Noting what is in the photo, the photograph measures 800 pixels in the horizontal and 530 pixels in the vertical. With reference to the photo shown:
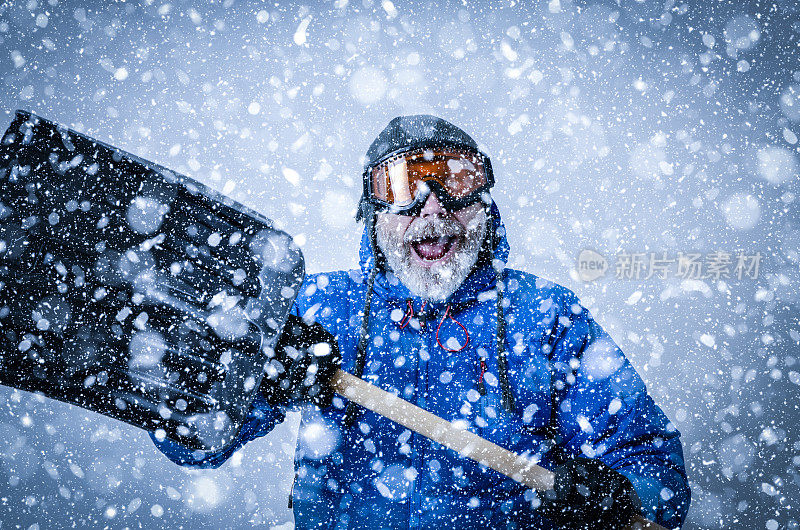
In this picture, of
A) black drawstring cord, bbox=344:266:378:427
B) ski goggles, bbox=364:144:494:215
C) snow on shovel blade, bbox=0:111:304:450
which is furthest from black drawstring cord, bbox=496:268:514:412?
snow on shovel blade, bbox=0:111:304:450

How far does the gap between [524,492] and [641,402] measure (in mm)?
564

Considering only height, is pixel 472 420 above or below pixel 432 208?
below

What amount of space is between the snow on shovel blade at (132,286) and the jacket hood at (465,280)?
2.06 feet

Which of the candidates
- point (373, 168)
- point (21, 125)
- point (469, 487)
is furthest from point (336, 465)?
point (21, 125)

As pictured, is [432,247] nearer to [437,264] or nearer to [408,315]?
[437,264]

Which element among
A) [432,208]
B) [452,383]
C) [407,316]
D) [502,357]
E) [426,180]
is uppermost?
[426,180]

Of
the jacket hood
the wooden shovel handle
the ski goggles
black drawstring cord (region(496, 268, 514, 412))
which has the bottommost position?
the wooden shovel handle

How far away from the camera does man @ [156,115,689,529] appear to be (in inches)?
63.8

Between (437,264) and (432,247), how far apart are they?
115 millimetres

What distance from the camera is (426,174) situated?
210 cm

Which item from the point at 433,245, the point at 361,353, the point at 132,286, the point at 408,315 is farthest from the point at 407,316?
the point at 132,286

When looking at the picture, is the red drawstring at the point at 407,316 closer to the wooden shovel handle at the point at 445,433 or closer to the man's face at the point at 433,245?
the man's face at the point at 433,245

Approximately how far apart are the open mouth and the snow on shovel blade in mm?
747

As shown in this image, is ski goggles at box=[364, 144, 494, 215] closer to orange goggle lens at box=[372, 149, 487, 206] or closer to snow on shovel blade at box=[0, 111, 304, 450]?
orange goggle lens at box=[372, 149, 487, 206]
